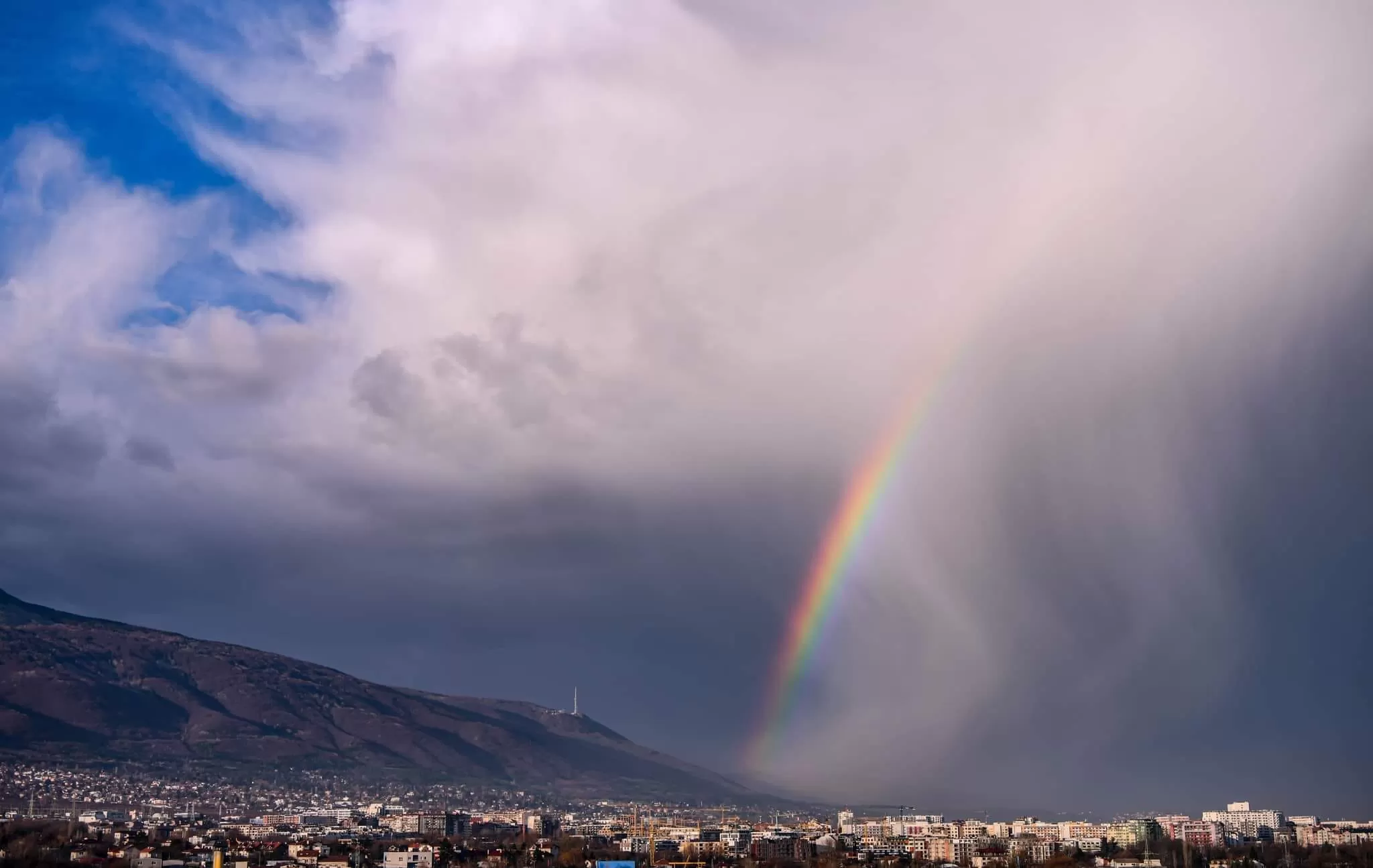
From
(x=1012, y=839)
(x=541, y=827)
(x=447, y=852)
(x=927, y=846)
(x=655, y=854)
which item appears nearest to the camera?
(x=447, y=852)

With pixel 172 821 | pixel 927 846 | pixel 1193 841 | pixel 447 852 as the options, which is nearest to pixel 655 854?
pixel 447 852

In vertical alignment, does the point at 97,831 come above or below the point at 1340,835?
below

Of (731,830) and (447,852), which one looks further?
(731,830)

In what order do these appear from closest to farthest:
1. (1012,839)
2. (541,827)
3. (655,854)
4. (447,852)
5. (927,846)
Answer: (447,852) < (655,854) < (927,846) < (1012,839) < (541,827)

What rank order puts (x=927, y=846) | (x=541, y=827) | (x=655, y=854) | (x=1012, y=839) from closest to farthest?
1. (x=655, y=854)
2. (x=927, y=846)
3. (x=1012, y=839)
4. (x=541, y=827)

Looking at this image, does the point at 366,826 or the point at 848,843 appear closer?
the point at 848,843

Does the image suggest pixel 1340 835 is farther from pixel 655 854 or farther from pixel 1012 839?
pixel 655 854

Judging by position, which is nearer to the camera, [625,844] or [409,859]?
[409,859]

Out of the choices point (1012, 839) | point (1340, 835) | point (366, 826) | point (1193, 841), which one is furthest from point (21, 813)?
point (1340, 835)

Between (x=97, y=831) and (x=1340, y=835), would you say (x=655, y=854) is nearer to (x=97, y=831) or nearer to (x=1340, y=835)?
(x=97, y=831)
